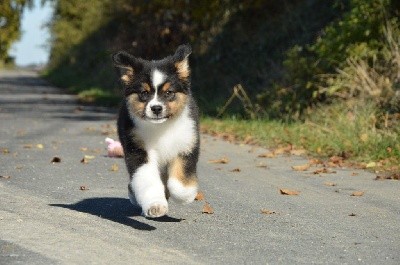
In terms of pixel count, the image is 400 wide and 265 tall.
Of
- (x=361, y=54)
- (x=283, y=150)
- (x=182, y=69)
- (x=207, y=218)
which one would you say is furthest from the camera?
(x=361, y=54)

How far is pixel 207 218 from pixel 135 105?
3.79 feet

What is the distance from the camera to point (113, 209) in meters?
8.72

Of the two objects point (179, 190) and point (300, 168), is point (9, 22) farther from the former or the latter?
point (179, 190)

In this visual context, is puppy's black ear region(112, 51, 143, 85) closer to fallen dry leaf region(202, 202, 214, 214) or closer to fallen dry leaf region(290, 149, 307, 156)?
fallen dry leaf region(202, 202, 214, 214)

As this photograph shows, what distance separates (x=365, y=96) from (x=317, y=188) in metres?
6.15

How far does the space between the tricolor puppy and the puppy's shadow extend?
237 millimetres

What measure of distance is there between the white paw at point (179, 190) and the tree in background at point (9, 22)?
201ft

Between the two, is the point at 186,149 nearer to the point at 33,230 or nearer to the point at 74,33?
the point at 33,230

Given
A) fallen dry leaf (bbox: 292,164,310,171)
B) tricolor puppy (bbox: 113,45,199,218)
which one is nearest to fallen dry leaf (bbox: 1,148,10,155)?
fallen dry leaf (bbox: 292,164,310,171)

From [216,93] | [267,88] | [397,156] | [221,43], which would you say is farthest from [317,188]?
[221,43]

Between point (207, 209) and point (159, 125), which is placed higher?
point (159, 125)

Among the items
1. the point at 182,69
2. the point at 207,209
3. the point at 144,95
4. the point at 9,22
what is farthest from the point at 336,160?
the point at 9,22

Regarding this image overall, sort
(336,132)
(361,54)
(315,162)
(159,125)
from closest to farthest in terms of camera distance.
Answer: (159,125), (315,162), (336,132), (361,54)

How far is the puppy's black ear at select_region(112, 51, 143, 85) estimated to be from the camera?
26.2 ft
